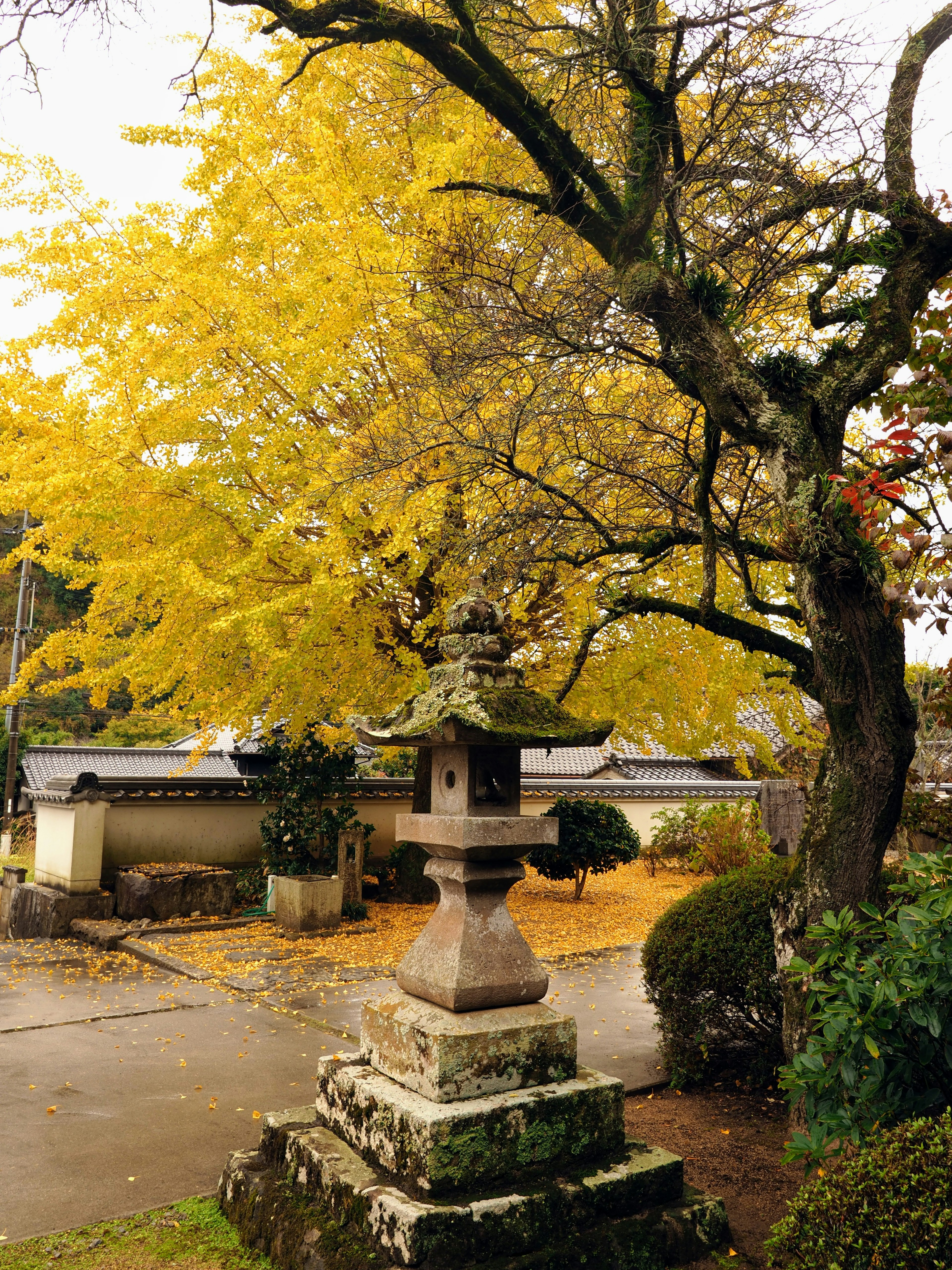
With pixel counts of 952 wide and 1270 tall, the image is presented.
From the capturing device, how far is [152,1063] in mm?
5758

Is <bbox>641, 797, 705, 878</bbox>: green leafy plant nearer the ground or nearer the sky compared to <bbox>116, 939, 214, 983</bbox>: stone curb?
nearer the sky

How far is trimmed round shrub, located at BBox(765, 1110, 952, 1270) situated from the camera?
2.05 meters

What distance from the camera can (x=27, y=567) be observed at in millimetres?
21219

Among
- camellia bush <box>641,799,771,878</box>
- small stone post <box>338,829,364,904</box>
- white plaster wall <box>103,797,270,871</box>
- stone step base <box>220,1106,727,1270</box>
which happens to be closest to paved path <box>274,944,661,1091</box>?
stone step base <box>220,1106,727,1270</box>

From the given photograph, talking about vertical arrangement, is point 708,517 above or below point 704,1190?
above

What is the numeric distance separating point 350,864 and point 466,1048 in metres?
8.57

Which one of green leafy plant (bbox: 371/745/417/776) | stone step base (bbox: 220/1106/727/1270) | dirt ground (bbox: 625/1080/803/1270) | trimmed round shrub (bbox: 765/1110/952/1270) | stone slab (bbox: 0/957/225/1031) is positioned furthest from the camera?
green leafy plant (bbox: 371/745/417/776)

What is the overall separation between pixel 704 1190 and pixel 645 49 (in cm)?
562

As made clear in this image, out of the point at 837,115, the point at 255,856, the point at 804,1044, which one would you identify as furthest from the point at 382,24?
the point at 255,856

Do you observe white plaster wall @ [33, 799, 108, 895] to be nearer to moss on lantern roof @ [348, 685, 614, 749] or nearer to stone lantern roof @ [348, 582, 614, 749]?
stone lantern roof @ [348, 582, 614, 749]

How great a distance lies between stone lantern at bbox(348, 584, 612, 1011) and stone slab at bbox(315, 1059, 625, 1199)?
14.8 inches

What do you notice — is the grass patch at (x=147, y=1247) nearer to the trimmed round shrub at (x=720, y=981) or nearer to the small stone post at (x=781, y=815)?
the trimmed round shrub at (x=720, y=981)

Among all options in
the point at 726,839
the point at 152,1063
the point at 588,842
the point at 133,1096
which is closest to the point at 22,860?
the point at 588,842

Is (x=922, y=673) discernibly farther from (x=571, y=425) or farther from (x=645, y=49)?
(x=645, y=49)
